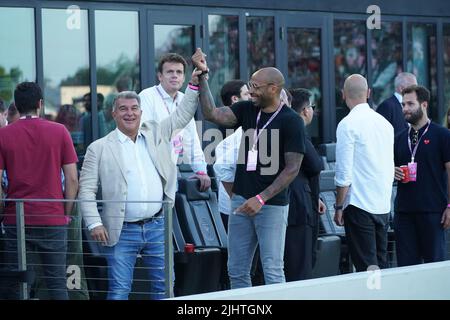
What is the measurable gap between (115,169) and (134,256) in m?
0.59

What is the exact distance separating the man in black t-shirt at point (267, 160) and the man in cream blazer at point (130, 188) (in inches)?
15.4

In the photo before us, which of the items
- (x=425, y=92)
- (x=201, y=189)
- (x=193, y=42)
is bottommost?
(x=201, y=189)

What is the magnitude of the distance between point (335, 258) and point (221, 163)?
5.69ft

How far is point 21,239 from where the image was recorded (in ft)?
23.2

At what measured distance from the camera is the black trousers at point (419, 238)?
822 cm

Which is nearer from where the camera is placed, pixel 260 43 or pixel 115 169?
pixel 115 169

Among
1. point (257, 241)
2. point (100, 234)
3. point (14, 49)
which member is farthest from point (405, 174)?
point (14, 49)

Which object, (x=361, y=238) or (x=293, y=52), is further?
(x=293, y=52)

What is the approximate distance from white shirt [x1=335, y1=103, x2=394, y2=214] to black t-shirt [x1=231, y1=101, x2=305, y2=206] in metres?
1.05

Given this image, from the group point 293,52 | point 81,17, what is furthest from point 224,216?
point 293,52

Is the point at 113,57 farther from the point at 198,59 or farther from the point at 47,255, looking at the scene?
the point at 198,59

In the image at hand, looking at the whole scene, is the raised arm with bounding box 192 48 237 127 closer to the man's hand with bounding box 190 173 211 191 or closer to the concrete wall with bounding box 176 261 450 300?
the man's hand with bounding box 190 173 211 191

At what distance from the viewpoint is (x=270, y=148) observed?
23.1 feet

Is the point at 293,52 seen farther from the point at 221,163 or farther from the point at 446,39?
the point at 221,163
